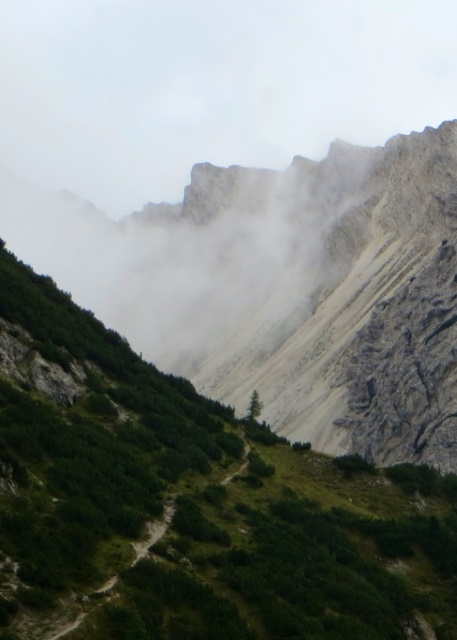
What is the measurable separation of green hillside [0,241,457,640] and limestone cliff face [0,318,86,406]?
0.10m

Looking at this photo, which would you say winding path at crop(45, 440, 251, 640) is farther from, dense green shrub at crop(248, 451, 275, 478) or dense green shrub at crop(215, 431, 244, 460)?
dense green shrub at crop(215, 431, 244, 460)

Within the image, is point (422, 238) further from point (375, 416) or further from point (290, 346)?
point (375, 416)

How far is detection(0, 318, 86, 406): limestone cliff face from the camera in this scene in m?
44.2

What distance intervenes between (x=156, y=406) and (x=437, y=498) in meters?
15.4

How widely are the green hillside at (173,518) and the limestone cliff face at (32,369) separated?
0.10 metres

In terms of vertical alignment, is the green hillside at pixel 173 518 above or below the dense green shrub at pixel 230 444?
below

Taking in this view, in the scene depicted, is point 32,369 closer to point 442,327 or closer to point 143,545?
point 143,545

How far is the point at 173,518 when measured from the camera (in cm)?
3728

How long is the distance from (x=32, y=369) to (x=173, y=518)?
11130mm

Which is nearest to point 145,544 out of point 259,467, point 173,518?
point 173,518

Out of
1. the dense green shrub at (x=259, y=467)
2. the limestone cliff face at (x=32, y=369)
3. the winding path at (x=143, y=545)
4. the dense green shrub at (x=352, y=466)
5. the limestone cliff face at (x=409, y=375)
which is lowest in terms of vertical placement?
the winding path at (x=143, y=545)

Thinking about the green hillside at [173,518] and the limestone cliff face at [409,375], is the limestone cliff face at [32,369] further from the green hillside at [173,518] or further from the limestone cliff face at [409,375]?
the limestone cliff face at [409,375]

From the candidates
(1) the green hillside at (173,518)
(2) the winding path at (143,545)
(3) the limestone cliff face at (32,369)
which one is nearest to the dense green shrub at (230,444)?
(1) the green hillside at (173,518)

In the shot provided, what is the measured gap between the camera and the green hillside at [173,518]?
28969 millimetres
